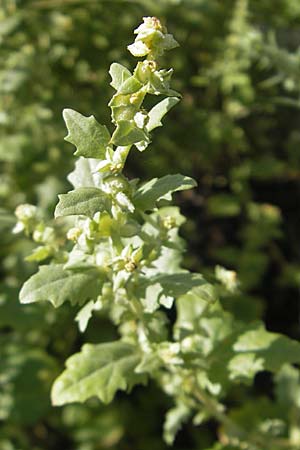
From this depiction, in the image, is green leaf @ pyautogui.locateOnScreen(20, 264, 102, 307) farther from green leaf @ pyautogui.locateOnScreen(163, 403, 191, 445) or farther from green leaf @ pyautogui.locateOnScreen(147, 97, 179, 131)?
green leaf @ pyautogui.locateOnScreen(163, 403, 191, 445)

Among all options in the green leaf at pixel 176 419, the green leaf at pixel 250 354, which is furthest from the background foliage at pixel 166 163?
the green leaf at pixel 250 354

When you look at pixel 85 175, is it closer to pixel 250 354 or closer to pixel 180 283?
pixel 180 283

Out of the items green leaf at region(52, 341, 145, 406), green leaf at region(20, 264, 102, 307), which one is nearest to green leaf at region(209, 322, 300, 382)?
green leaf at region(52, 341, 145, 406)

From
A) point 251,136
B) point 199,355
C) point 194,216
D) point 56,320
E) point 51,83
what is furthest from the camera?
point 251,136

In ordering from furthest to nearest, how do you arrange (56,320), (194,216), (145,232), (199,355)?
(194,216)
(56,320)
(199,355)
(145,232)

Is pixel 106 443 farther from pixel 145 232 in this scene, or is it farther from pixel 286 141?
pixel 286 141

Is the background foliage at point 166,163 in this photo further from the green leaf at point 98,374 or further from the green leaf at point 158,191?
the green leaf at point 158,191

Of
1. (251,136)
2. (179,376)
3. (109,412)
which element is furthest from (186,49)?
(179,376)

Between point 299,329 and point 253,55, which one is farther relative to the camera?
point 299,329
